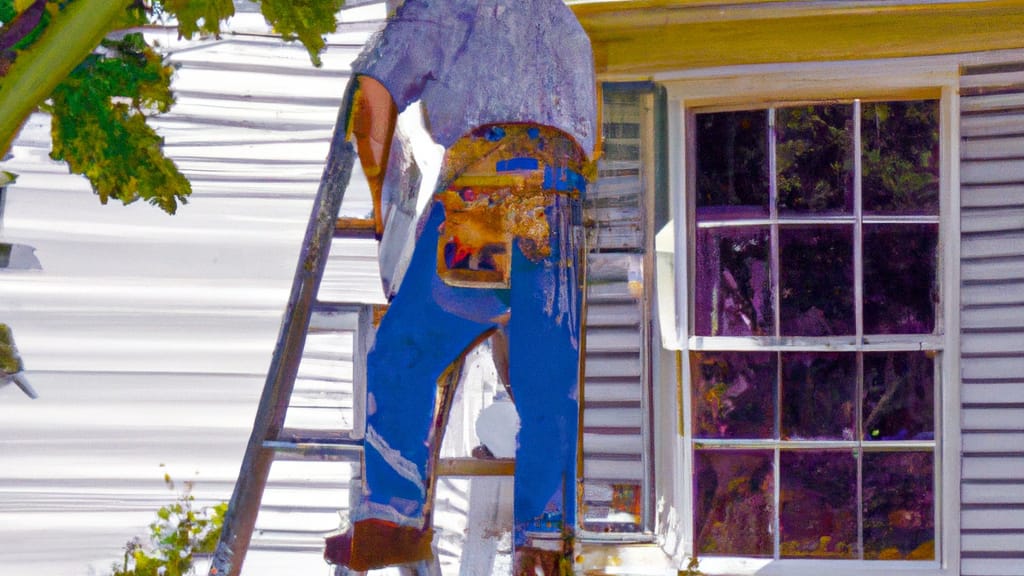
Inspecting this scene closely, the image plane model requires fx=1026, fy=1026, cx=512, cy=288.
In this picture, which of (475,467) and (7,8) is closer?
(7,8)

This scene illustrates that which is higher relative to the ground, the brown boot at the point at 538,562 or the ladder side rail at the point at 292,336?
the ladder side rail at the point at 292,336

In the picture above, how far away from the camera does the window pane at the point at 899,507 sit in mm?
3047

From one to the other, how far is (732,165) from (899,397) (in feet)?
2.80

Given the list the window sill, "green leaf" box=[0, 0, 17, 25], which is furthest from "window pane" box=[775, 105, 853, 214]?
"green leaf" box=[0, 0, 17, 25]

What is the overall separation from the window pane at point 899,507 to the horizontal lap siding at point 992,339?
0.11m

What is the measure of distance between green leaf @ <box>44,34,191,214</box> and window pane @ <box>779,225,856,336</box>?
1.73 metres

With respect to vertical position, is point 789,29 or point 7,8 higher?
point 789,29

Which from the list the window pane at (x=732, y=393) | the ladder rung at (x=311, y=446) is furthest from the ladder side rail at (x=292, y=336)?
the window pane at (x=732, y=393)

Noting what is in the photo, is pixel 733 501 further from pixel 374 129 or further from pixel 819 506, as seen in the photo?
pixel 374 129

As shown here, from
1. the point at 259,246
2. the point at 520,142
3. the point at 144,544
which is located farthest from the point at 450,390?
the point at 144,544

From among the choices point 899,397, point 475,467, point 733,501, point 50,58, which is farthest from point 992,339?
point 50,58

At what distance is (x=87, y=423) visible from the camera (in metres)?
3.26

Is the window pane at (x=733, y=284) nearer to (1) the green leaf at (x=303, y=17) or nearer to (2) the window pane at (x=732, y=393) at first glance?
(2) the window pane at (x=732, y=393)

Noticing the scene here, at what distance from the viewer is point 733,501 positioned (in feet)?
10.1
